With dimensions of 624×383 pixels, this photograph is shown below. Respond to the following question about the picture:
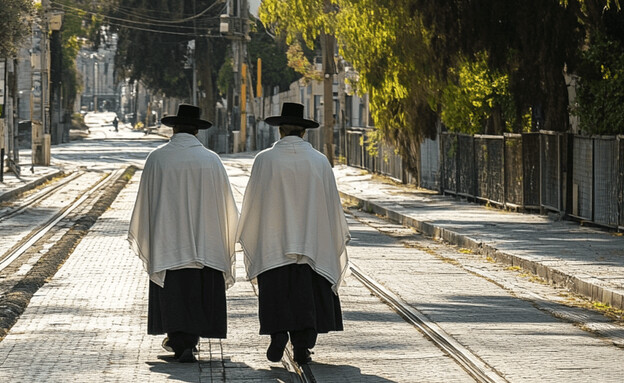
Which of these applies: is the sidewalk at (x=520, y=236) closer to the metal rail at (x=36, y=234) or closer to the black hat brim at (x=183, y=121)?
the metal rail at (x=36, y=234)

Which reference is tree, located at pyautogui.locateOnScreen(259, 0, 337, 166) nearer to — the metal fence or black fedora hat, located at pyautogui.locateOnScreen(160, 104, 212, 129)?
the metal fence

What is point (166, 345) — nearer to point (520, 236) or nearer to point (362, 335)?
point (362, 335)

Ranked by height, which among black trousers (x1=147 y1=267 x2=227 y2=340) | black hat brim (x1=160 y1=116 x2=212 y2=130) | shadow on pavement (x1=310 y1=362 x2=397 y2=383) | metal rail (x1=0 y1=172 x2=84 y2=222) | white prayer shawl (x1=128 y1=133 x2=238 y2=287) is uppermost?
black hat brim (x1=160 y1=116 x2=212 y2=130)

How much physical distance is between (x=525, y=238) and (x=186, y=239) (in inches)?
411

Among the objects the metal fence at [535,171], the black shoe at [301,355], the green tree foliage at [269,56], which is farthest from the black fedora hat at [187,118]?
the green tree foliage at [269,56]

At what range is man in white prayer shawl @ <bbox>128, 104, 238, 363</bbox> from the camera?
8.62 meters

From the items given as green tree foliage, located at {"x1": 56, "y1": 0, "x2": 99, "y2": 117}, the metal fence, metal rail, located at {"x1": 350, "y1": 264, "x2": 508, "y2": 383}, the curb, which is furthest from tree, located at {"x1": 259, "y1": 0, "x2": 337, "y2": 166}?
green tree foliage, located at {"x1": 56, "y1": 0, "x2": 99, "y2": 117}

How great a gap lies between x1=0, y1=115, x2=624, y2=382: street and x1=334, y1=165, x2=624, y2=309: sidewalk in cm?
29

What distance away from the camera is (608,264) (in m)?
14.7

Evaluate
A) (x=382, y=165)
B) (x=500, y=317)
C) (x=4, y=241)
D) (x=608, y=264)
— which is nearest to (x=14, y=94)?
(x=382, y=165)

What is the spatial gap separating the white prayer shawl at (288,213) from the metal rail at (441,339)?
1.05 metres

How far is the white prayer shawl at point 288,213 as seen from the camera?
8.61m

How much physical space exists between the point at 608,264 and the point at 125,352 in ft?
24.1

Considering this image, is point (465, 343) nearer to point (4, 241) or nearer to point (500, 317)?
point (500, 317)
